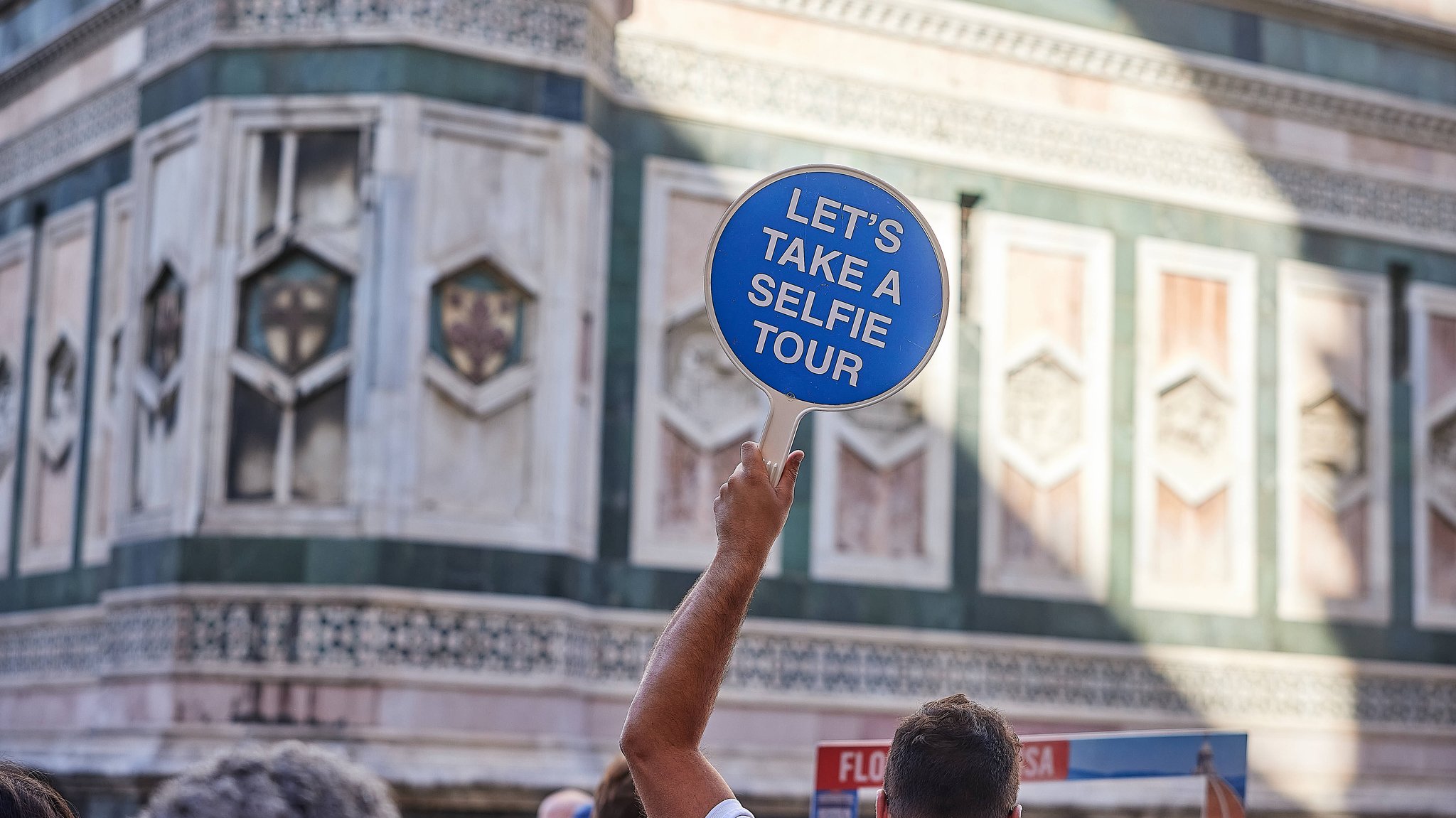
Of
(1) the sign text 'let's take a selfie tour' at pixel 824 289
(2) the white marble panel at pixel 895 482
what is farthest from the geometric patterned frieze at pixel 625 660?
(1) the sign text 'let's take a selfie tour' at pixel 824 289

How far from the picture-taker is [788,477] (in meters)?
2.91

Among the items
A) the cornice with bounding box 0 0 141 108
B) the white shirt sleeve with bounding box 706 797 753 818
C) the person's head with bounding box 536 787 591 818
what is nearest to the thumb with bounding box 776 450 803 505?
the white shirt sleeve with bounding box 706 797 753 818

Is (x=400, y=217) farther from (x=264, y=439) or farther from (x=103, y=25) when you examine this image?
(x=103, y=25)

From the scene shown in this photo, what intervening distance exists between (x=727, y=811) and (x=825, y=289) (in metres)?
0.99

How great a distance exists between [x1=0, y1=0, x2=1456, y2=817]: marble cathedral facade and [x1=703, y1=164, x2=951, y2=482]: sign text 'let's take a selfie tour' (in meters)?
5.99

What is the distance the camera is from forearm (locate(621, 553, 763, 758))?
2.65 metres

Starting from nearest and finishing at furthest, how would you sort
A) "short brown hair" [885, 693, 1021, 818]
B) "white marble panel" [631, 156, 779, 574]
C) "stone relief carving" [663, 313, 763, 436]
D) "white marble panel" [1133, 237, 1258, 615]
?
"short brown hair" [885, 693, 1021, 818] < "white marble panel" [631, 156, 779, 574] < "stone relief carving" [663, 313, 763, 436] < "white marble panel" [1133, 237, 1258, 615]

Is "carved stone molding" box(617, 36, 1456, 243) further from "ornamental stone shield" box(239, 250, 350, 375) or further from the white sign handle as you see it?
the white sign handle

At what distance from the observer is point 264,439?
9.34m

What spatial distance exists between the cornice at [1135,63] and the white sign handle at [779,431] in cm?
762

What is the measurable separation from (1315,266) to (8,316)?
26.0 ft

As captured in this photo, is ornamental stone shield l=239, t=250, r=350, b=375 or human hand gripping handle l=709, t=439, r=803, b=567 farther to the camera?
ornamental stone shield l=239, t=250, r=350, b=375

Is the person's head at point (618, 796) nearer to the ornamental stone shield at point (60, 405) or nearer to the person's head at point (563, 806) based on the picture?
the person's head at point (563, 806)

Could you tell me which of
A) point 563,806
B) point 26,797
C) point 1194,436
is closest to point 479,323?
point 563,806
